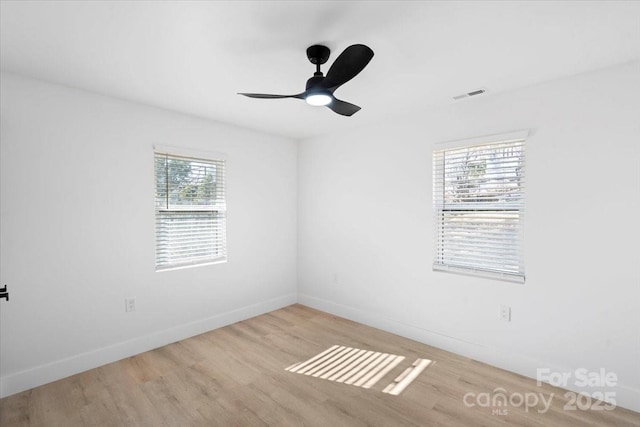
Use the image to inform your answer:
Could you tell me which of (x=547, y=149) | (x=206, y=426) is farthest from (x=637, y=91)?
(x=206, y=426)

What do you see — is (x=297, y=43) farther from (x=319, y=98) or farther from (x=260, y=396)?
(x=260, y=396)

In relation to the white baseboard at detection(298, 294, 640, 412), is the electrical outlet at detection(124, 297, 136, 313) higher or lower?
higher

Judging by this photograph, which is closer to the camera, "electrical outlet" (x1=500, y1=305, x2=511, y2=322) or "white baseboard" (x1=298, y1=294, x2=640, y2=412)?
"white baseboard" (x1=298, y1=294, x2=640, y2=412)

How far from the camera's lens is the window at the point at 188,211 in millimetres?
3264

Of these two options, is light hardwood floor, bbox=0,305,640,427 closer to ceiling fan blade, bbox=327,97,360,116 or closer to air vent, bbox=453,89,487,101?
ceiling fan blade, bbox=327,97,360,116

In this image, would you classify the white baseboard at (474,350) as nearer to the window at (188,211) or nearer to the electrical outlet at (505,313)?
the electrical outlet at (505,313)

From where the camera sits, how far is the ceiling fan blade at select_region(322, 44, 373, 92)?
63.7 inches

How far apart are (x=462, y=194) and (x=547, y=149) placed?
2.49ft

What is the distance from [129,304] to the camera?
118 inches

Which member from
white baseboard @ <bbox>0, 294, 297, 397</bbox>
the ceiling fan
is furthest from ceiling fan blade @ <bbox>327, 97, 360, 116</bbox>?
white baseboard @ <bbox>0, 294, 297, 397</bbox>

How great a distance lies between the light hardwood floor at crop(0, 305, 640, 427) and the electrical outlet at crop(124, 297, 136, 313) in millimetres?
462

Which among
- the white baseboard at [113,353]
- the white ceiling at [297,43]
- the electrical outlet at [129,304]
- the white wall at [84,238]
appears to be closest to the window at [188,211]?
the white wall at [84,238]

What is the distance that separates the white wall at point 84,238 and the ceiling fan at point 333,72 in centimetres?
170

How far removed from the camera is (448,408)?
224cm
